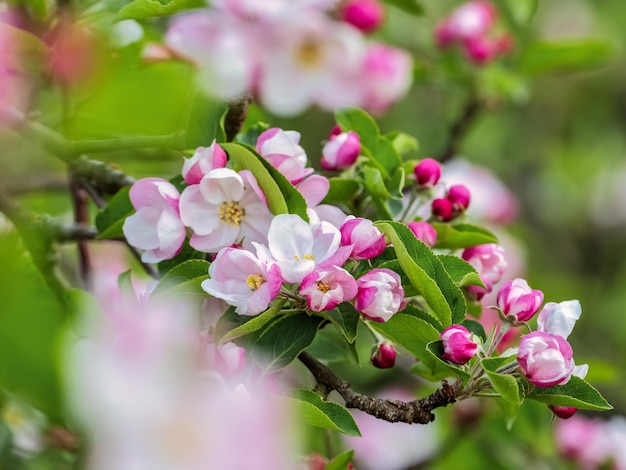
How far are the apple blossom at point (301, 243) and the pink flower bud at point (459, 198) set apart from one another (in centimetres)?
21

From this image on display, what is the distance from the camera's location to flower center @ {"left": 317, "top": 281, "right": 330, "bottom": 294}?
0.70m

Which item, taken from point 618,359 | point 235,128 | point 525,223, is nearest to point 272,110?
point 235,128

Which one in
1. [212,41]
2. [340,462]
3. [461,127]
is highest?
[212,41]

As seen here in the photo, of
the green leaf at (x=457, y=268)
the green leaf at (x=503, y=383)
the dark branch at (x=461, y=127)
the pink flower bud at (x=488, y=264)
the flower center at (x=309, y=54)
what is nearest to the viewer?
the green leaf at (x=503, y=383)

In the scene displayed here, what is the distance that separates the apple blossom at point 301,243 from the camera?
0.72 metres

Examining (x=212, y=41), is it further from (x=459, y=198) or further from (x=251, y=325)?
(x=251, y=325)

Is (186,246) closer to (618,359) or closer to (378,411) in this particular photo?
(378,411)

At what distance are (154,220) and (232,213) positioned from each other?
78 millimetres

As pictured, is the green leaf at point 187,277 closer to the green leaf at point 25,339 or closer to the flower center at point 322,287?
the flower center at point 322,287

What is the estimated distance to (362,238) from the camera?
73cm

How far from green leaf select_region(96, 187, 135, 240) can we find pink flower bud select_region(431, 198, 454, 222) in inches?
11.7

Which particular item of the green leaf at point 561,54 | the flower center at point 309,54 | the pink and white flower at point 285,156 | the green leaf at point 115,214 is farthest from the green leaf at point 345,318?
the green leaf at point 561,54

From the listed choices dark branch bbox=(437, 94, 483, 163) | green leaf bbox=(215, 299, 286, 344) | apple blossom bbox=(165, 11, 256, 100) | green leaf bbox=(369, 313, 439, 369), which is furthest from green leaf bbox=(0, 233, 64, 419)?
dark branch bbox=(437, 94, 483, 163)

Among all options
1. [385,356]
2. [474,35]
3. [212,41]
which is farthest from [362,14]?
[385,356]
